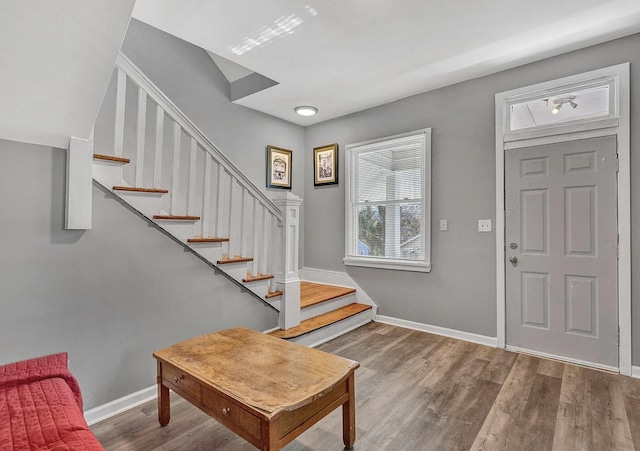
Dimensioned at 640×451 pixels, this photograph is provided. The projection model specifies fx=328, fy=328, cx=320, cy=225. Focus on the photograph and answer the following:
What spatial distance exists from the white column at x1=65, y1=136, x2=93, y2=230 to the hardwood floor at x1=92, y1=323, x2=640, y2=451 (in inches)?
47.2

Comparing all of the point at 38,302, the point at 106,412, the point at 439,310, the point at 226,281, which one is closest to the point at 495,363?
the point at 439,310

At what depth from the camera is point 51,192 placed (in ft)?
5.94

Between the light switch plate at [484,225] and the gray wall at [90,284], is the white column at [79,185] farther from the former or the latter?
the light switch plate at [484,225]

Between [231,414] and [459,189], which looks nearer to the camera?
[231,414]

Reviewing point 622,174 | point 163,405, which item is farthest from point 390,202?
point 163,405

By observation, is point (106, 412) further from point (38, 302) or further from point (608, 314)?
point (608, 314)

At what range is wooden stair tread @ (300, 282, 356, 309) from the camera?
342 centimetres

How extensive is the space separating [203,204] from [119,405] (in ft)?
4.59

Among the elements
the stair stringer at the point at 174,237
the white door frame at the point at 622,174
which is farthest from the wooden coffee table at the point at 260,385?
the white door frame at the point at 622,174

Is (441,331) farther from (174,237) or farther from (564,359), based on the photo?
(174,237)

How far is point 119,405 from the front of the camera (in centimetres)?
204

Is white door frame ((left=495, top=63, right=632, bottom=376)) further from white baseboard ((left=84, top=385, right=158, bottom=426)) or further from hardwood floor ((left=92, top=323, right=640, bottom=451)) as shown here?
white baseboard ((left=84, top=385, right=158, bottom=426))

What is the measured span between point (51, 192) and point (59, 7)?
1427 millimetres

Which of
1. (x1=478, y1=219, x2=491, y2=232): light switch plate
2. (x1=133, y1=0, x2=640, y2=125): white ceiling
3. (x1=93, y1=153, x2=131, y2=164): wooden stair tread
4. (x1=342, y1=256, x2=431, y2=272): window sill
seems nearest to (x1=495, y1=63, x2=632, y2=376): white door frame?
(x1=133, y1=0, x2=640, y2=125): white ceiling
